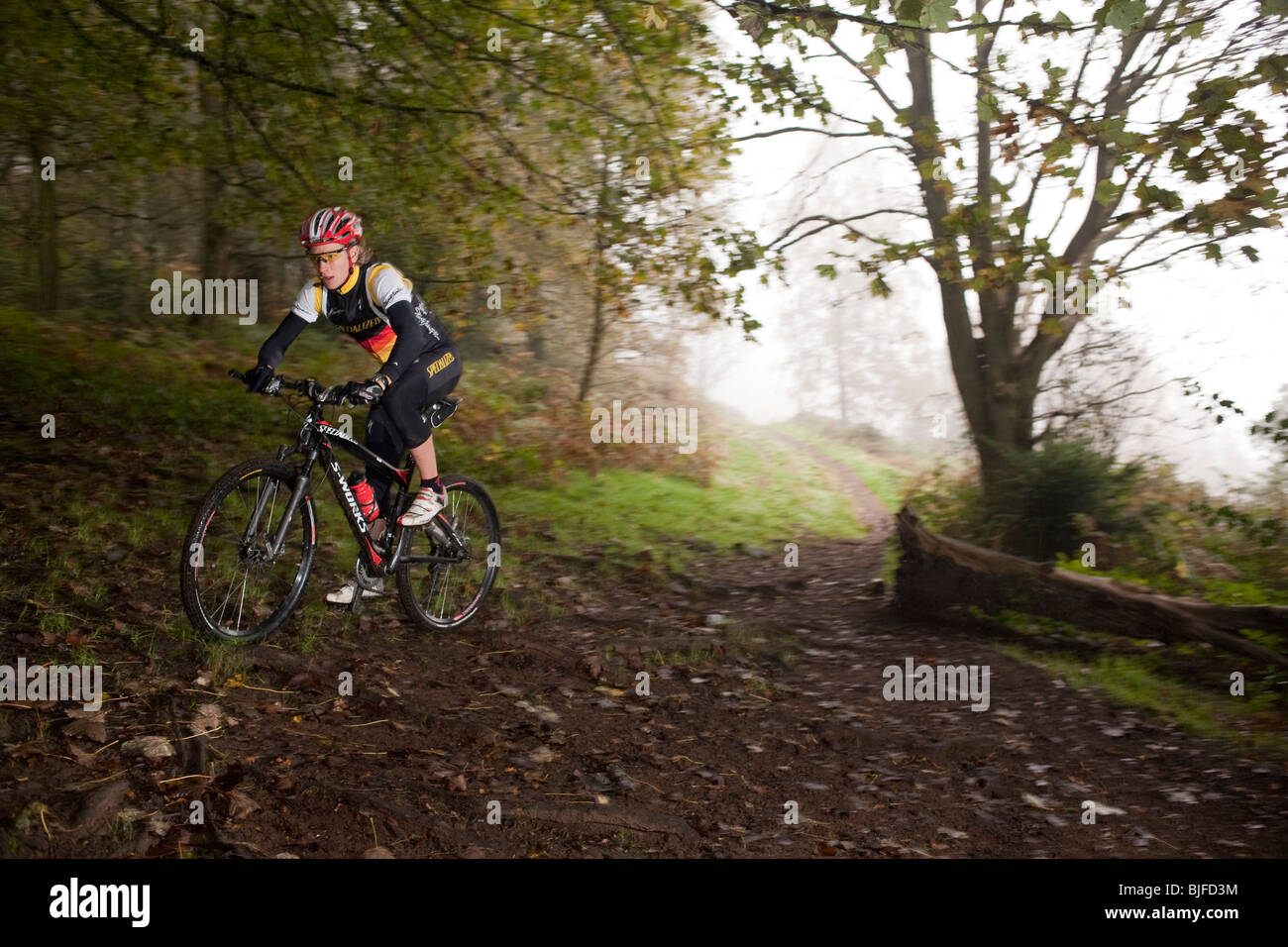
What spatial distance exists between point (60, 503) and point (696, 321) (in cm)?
1221

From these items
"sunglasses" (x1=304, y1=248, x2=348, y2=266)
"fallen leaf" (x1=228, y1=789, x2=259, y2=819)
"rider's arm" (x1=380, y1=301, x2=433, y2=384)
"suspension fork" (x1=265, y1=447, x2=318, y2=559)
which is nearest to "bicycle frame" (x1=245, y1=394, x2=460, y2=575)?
"suspension fork" (x1=265, y1=447, x2=318, y2=559)

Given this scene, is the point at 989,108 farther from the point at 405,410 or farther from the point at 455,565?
the point at 455,565

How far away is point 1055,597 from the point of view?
7699 mm

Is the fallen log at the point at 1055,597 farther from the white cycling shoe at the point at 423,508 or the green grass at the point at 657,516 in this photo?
the white cycling shoe at the point at 423,508

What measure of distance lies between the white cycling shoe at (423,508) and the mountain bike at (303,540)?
0.11 meters

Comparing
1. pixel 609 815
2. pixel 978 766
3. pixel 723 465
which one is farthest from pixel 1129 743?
pixel 723 465

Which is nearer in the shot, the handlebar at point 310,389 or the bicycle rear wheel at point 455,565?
the handlebar at point 310,389

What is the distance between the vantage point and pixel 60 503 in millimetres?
7426

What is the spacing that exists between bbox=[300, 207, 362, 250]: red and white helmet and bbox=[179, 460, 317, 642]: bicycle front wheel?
4.23 ft

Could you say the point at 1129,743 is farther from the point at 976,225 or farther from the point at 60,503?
the point at 60,503

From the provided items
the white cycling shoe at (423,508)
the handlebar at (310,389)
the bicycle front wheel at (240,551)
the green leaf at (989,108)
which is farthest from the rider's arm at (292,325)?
the green leaf at (989,108)

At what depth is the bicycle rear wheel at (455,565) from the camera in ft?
21.3

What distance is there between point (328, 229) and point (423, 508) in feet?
6.05

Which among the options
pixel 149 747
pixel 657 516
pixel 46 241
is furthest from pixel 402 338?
pixel 46 241
